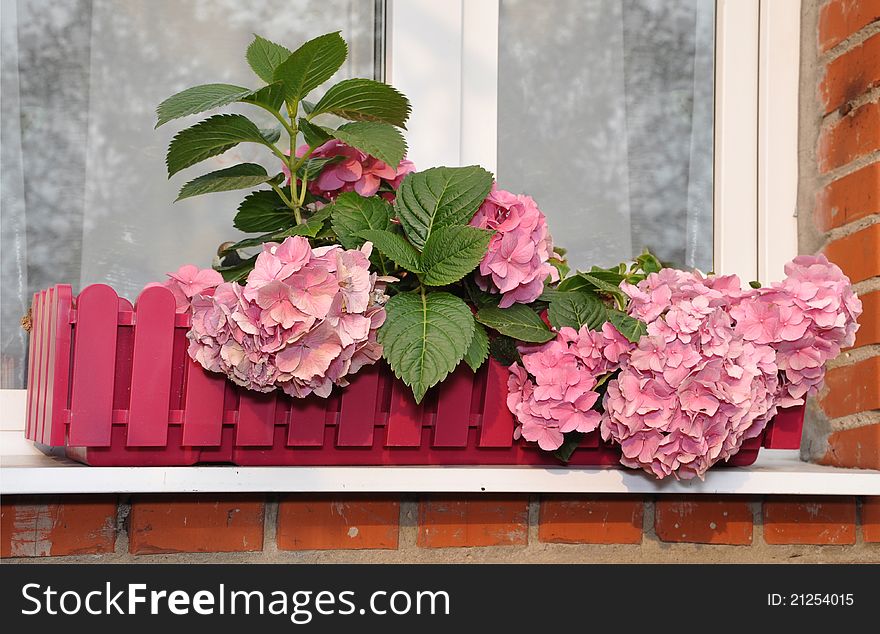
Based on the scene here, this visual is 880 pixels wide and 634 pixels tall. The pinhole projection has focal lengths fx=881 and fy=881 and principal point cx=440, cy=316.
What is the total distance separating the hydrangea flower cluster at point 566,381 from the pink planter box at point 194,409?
53mm

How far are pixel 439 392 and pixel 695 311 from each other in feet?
0.91

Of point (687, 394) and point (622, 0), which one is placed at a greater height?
point (622, 0)

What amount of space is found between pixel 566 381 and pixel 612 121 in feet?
1.93

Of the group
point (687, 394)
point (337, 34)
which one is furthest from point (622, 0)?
point (687, 394)

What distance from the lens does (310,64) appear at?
90 cm

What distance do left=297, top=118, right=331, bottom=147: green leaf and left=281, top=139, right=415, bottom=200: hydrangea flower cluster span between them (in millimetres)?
28

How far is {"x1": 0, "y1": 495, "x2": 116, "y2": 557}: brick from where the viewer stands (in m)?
0.98

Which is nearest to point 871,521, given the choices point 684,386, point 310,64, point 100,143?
point 684,386

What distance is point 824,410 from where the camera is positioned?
4.04 feet

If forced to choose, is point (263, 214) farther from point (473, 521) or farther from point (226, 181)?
point (473, 521)

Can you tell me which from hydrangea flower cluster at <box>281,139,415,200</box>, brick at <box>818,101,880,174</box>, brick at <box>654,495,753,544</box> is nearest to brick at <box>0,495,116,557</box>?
hydrangea flower cluster at <box>281,139,415,200</box>

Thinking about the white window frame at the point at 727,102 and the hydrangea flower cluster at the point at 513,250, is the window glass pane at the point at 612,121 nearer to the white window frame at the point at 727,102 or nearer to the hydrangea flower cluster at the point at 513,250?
the white window frame at the point at 727,102

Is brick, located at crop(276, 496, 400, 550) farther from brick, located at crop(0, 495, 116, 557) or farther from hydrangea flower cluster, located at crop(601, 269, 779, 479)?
hydrangea flower cluster, located at crop(601, 269, 779, 479)
